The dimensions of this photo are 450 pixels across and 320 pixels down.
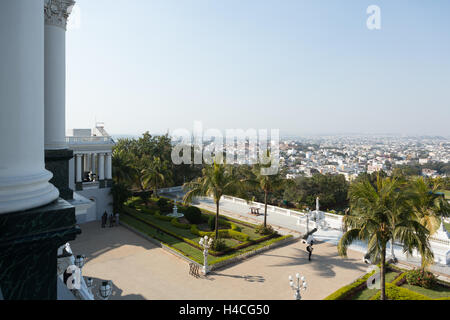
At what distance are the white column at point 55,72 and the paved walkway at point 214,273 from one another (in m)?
9.46

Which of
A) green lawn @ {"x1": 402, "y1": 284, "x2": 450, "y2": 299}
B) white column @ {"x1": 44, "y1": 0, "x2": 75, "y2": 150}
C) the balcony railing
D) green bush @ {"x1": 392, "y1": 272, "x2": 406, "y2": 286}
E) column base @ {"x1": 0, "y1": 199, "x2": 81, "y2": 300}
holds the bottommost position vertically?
green lawn @ {"x1": 402, "y1": 284, "x2": 450, "y2": 299}

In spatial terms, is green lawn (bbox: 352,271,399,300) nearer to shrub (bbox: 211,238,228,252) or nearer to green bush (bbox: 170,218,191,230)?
shrub (bbox: 211,238,228,252)

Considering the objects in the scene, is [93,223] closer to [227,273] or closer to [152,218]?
[152,218]

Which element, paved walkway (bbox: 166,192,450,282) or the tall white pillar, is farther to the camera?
the tall white pillar

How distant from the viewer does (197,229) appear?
2314 cm

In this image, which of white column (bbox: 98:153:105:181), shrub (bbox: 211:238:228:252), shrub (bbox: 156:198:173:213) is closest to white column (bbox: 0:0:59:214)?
shrub (bbox: 211:238:228:252)

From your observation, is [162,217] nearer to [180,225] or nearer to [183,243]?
[180,225]

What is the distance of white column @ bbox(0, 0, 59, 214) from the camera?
269 cm

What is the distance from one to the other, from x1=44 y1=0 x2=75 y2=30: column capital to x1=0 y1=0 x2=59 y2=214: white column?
14.5ft

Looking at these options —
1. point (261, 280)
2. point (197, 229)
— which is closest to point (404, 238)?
point (261, 280)

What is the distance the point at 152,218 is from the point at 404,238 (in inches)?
816

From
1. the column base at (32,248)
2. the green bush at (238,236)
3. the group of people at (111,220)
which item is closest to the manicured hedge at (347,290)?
the green bush at (238,236)

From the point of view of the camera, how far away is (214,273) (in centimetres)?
1638

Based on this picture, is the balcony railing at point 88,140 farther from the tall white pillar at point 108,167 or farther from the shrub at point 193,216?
the shrub at point 193,216
